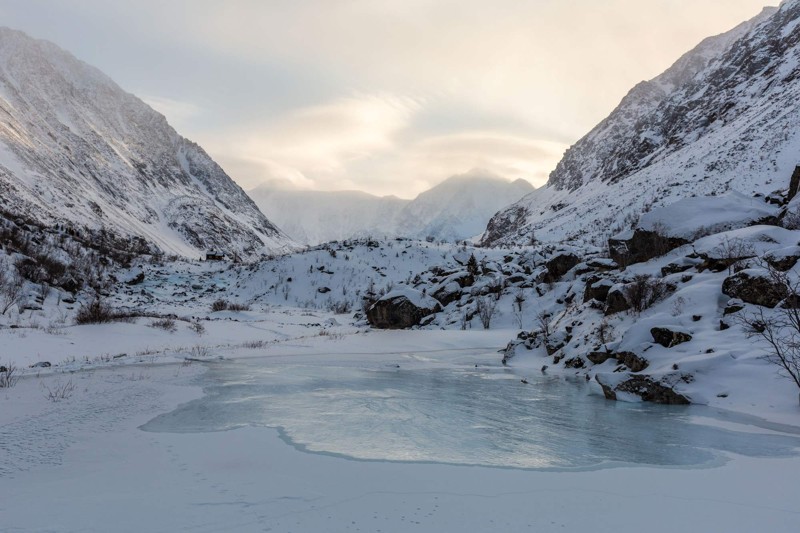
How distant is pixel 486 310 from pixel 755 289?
1487cm

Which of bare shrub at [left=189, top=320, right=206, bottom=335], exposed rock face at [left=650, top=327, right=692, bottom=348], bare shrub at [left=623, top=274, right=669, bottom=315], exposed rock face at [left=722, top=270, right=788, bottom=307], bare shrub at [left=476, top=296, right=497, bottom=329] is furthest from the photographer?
bare shrub at [left=476, top=296, right=497, bottom=329]

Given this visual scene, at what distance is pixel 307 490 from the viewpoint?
421 centimetres

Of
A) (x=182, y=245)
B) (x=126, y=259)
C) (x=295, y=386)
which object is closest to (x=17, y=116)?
(x=182, y=245)

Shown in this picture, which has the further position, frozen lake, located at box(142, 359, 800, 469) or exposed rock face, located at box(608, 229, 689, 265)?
exposed rock face, located at box(608, 229, 689, 265)

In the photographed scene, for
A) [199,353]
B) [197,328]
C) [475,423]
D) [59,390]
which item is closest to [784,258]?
[475,423]

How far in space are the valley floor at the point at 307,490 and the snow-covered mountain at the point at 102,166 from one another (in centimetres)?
5693

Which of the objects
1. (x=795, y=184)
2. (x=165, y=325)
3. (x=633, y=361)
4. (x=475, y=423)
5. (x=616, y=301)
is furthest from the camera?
(x=165, y=325)

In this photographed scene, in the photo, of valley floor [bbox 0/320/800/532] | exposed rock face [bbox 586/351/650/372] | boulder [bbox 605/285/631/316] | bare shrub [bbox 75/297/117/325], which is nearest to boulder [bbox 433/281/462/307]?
boulder [bbox 605/285/631/316]

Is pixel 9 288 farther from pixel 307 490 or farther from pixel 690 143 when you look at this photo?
pixel 690 143

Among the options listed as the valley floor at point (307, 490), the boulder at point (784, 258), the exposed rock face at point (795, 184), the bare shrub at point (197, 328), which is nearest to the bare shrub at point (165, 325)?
the bare shrub at point (197, 328)

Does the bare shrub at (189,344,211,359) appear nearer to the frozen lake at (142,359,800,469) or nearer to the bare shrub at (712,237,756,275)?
the frozen lake at (142,359,800,469)

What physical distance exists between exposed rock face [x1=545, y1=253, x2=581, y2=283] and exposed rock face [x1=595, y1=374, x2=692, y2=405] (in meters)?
15.6

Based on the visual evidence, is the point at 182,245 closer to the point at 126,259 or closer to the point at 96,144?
the point at 96,144

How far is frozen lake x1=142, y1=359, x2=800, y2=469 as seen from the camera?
5594mm
